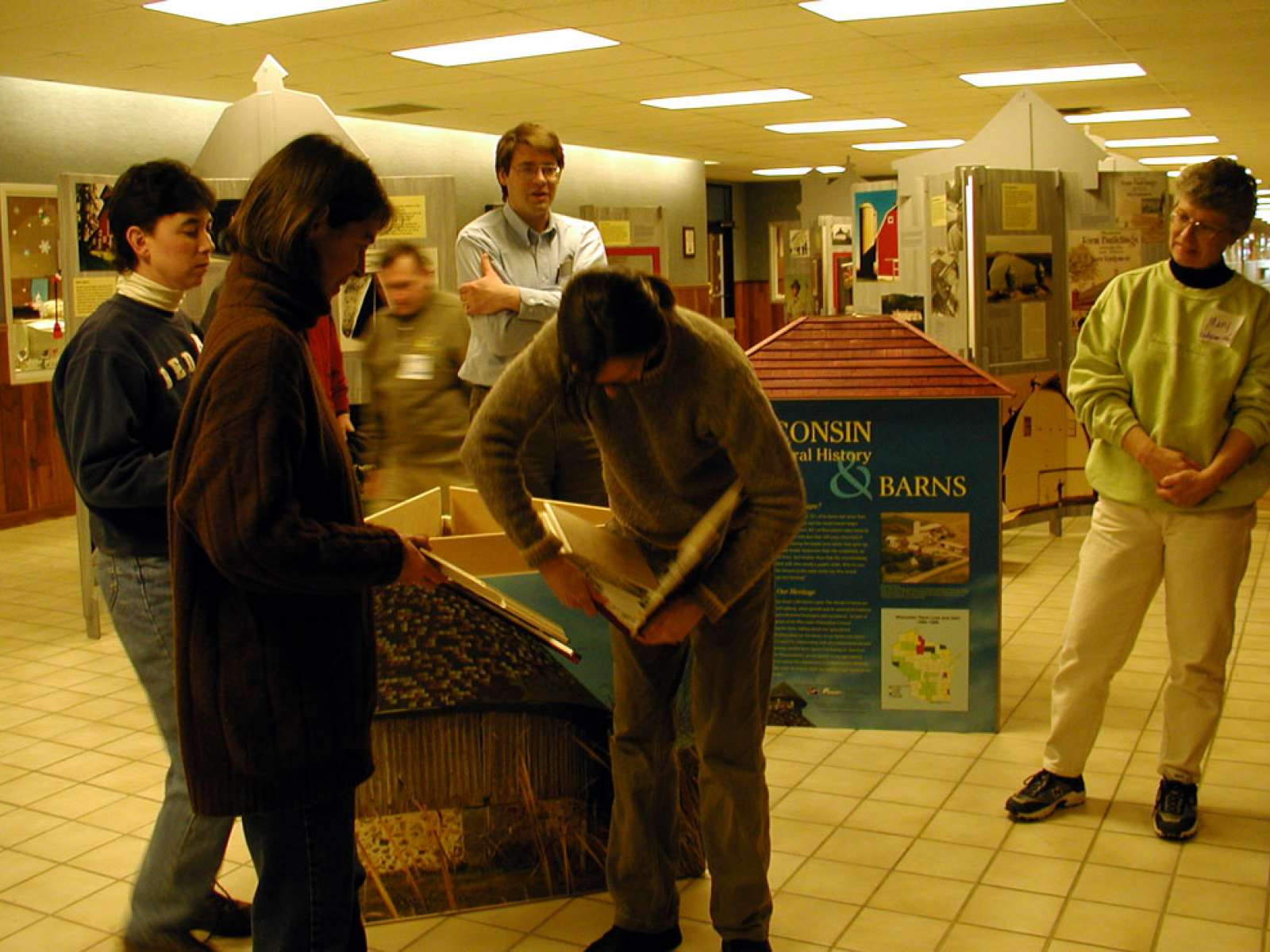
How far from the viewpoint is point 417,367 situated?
11.9 ft

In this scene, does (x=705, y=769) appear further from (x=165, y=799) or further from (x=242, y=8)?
(x=242, y=8)

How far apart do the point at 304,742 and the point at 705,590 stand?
2.69ft

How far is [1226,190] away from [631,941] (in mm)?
2180

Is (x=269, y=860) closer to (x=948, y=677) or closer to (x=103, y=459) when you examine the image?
(x=103, y=459)

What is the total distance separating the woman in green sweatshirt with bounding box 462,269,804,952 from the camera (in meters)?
2.22

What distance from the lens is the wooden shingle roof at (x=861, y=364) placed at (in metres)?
Result: 3.87

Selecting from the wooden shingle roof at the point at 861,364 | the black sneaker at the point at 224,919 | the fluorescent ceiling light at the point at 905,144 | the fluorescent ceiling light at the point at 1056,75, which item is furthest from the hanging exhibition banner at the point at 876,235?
the black sneaker at the point at 224,919

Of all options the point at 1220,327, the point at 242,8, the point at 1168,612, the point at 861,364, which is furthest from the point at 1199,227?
the point at 242,8

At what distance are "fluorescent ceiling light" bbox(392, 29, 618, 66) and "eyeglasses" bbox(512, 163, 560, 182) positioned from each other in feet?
11.6

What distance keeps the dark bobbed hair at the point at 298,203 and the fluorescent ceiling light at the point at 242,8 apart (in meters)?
4.81

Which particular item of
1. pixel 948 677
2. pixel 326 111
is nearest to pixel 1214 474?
pixel 948 677

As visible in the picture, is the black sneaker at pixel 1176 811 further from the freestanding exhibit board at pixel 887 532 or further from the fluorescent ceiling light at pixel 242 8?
the fluorescent ceiling light at pixel 242 8

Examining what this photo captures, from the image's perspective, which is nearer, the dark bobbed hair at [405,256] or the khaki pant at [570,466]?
the khaki pant at [570,466]

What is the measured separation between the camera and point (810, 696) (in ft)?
13.5
